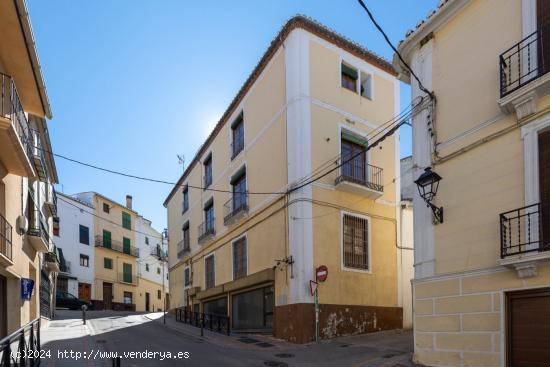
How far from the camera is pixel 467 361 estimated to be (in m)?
7.49

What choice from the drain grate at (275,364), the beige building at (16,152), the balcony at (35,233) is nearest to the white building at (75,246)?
the balcony at (35,233)

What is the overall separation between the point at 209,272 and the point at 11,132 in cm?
1525

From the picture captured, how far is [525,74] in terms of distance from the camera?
7062 mm

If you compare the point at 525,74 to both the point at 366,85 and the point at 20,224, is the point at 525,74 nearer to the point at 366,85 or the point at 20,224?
the point at 366,85

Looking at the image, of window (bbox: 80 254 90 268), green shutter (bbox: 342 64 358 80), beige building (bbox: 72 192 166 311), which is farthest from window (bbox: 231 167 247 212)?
beige building (bbox: 72 192 166 311)

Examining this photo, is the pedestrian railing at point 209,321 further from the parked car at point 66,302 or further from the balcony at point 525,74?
the balcony at point 525,74

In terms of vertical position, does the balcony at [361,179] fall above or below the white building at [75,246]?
above

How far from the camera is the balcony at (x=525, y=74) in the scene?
22.3 feet

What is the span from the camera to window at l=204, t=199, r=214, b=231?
21.8 m

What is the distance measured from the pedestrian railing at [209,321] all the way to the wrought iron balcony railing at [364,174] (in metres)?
7.06

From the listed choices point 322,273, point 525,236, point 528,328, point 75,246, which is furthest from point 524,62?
point 75,246

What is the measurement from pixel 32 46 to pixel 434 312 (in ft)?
31.4

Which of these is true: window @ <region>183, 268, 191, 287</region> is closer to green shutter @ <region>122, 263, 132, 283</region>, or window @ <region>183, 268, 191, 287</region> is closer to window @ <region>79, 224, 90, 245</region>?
window @ <region>79, 224, 90, 245</region>

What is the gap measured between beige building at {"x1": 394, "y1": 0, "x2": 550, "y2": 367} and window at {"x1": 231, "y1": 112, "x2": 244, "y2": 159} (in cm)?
1043
